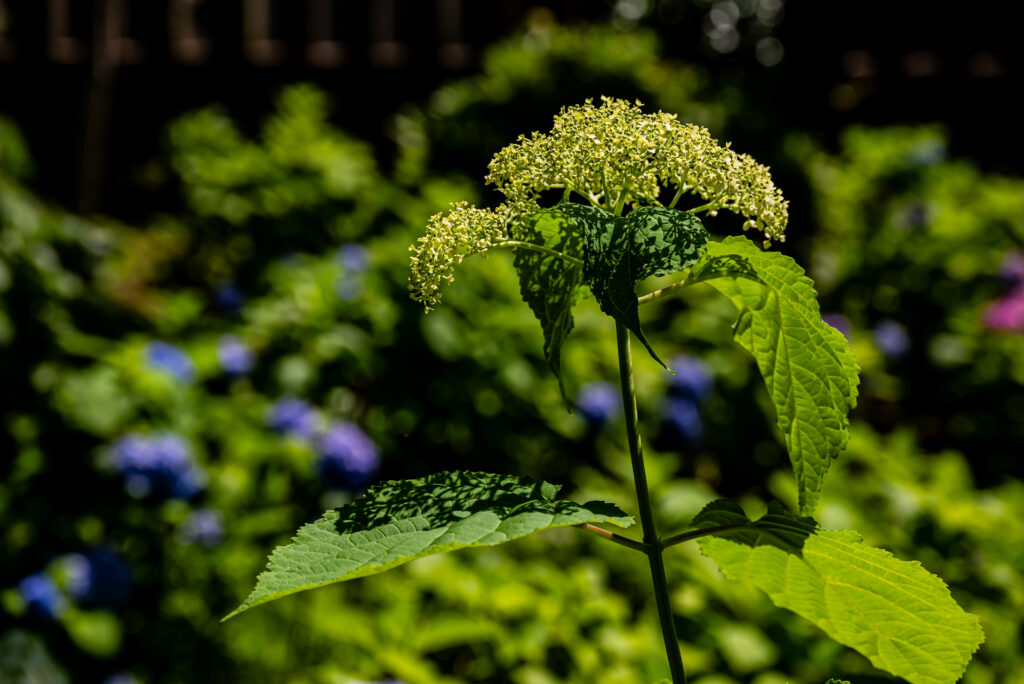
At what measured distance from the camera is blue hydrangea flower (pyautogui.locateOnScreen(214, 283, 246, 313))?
330cm

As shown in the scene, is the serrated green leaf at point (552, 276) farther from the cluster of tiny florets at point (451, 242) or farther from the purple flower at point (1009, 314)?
the purple flower at point (1009, 314)

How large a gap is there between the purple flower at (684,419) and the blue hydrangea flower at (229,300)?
5.54 feet

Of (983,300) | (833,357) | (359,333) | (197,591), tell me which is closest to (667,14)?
(983,300)

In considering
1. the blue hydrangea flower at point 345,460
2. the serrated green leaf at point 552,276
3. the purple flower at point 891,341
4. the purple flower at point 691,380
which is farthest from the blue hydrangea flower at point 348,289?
the serrated green leaf at point 552,276

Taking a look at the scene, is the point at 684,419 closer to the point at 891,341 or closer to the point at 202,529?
the point at 891,341

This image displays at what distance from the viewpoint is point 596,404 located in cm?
257

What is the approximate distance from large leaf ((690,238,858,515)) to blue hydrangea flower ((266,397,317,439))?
1.87 metres

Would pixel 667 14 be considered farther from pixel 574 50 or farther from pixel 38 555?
pixel 38 555

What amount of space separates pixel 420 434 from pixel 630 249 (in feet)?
6.96

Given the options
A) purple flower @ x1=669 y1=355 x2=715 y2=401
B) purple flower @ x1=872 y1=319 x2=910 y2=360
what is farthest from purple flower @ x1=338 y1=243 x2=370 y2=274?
purple flower @ x1=872 y1=319 x2=910 y2=360

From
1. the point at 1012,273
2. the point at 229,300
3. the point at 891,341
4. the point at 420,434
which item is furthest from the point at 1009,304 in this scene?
the point at 229,300

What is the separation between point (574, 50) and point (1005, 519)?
11.5 feet

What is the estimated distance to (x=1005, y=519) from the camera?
2010mm

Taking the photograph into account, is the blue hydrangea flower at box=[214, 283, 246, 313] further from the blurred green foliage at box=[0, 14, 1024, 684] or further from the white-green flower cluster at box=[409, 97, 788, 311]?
the white-green flower cluster at box=[409, 97, 788, 311]
